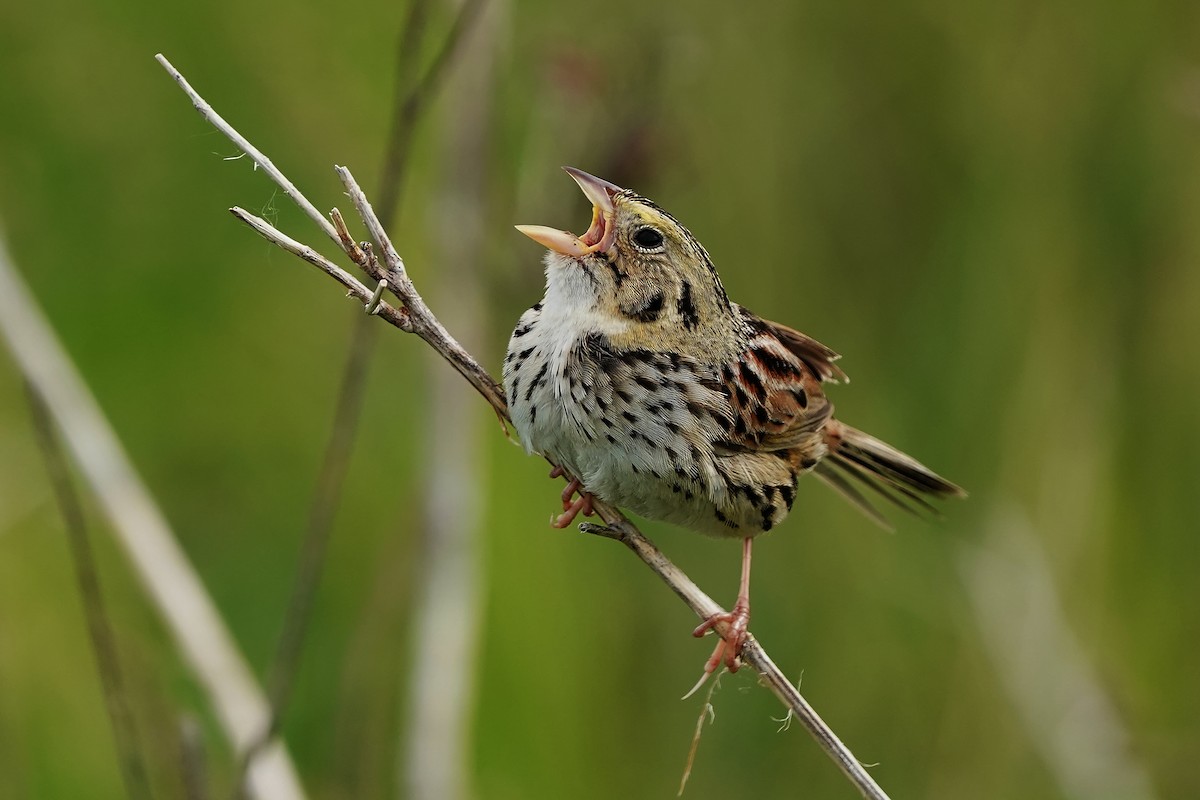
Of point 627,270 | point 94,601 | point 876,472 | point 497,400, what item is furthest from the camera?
point 876,472

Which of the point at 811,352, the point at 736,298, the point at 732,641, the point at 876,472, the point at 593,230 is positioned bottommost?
the point at 732,641

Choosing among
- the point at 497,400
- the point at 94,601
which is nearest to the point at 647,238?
the point at 497,400

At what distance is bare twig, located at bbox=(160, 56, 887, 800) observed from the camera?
84.7 inches

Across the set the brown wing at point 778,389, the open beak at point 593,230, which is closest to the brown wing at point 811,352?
the brown wing at point 778,389

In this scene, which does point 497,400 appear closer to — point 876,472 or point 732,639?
point 732,639

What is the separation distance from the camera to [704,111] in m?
4.33

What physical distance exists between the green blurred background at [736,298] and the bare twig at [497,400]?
1.15 metres

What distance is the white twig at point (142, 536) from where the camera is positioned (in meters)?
2.95

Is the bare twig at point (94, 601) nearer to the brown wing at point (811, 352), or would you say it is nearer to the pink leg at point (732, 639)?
the pink leg at point (732, 639)

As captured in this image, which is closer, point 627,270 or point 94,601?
point 94,601

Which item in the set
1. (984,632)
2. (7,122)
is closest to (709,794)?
(984,632)

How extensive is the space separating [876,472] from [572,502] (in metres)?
0.93

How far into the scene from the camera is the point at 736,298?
423 cm

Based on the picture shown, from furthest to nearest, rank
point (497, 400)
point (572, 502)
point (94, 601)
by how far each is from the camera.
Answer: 1. point (572, 502)
2. point (497, 400)
3. point (94, 601)
